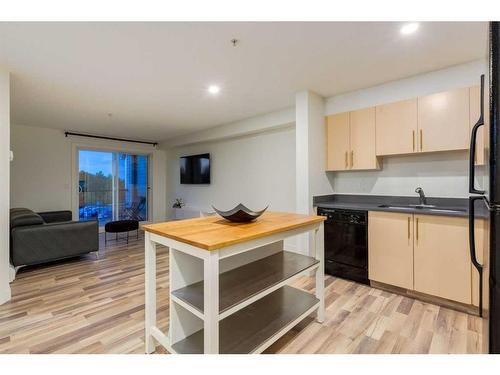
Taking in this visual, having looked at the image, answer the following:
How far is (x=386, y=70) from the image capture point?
2.44m

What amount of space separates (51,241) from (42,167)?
2.52 meters

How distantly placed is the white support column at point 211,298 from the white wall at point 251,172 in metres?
2.89

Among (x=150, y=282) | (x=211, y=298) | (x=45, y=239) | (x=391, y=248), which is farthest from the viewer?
(x=45, y=239)

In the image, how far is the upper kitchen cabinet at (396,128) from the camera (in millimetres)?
2547

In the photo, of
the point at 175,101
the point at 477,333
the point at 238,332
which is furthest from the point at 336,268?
the point at 175,101

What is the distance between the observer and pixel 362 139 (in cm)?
289

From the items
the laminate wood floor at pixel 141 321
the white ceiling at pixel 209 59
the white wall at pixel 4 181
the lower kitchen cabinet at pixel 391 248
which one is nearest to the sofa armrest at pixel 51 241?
the laminate wood floor at pixel 141 321

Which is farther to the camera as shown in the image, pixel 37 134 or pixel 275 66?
pixel 37 134

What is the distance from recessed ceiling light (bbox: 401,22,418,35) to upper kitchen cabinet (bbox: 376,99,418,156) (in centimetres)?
91

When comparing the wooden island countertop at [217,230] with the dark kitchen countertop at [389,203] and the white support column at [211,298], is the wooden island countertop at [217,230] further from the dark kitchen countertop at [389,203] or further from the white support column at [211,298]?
the dark kitchen countertop at [389,203]

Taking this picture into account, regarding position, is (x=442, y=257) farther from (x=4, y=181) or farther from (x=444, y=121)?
(x=4, y=181)

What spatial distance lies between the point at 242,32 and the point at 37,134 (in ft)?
16.4

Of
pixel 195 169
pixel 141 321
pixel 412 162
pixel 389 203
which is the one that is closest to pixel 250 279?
pixel 141 321
